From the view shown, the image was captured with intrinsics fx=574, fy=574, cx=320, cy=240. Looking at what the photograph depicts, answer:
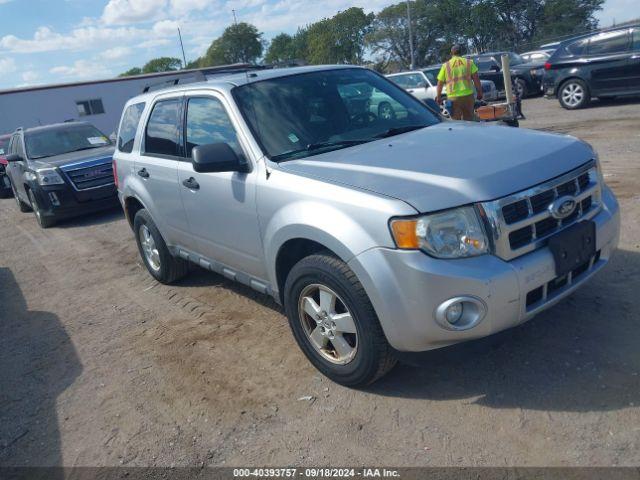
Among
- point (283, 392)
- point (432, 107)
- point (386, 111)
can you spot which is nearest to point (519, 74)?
point (432, 107)

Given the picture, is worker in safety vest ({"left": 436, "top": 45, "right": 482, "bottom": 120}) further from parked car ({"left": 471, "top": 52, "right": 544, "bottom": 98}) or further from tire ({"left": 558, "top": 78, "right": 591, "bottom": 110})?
parked car ({"left": 471, "top": 52, "right": 544, "bottom": 98})

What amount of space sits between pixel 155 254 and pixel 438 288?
3.72 meters

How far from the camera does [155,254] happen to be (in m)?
5.77

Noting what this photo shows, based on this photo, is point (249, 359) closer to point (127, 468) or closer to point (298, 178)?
point (127, 468)

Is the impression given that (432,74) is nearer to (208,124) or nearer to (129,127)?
(129,127)

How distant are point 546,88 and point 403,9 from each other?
162ft

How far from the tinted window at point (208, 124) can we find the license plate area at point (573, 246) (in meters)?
2.10

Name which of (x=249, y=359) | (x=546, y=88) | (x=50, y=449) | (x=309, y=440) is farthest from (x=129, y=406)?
(x=546, y=88)

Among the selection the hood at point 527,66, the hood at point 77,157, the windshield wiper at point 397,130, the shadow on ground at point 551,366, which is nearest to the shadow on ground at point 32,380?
the shadow on ground at point 551,366

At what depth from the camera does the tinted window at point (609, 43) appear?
507 inches

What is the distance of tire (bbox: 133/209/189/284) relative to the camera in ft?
18.0

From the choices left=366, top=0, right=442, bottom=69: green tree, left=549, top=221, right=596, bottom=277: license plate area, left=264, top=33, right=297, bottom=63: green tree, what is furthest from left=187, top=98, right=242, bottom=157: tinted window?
left=264, top=33, right=297, bottom=63: green tree

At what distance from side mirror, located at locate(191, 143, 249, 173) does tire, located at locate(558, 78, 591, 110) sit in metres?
12.5

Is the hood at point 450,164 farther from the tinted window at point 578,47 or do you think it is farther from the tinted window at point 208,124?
the tinted window at point 578,47
